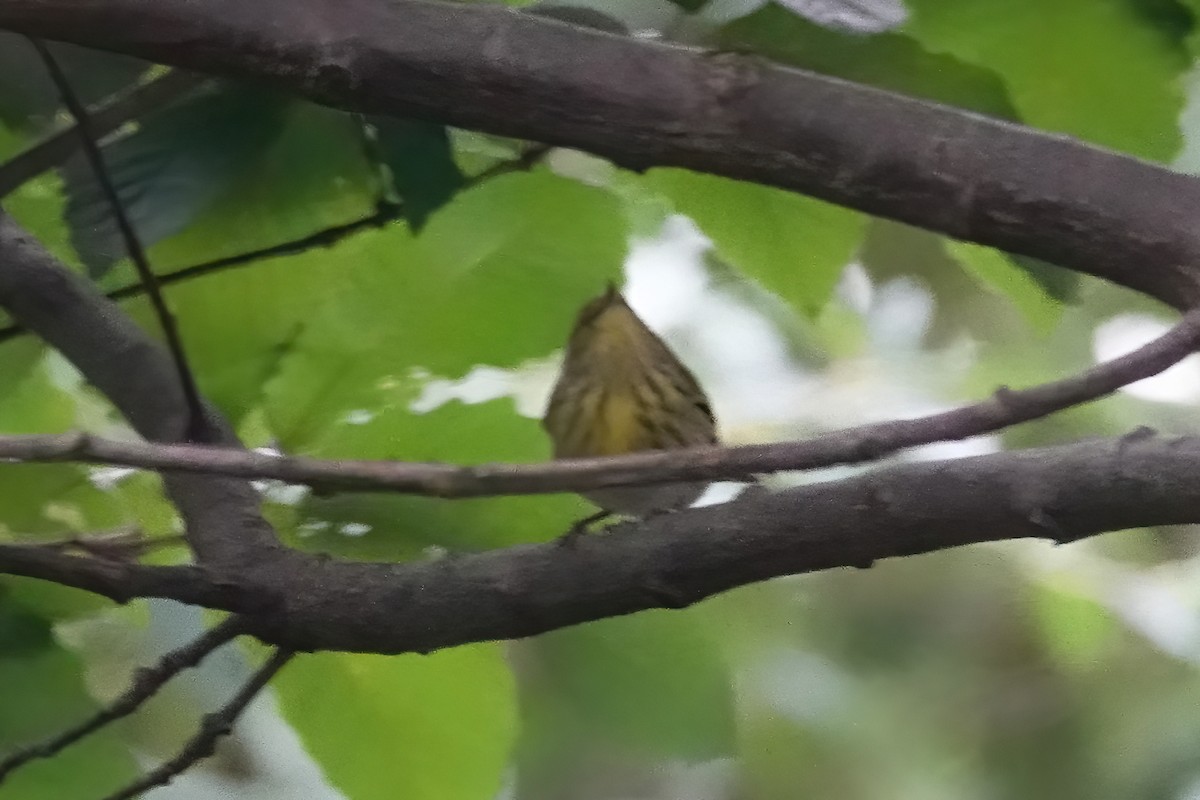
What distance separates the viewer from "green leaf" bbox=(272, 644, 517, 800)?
1.14 ft

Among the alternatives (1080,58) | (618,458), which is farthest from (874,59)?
(618,458)

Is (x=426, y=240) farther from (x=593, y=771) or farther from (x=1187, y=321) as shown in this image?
(x=593, y=771)

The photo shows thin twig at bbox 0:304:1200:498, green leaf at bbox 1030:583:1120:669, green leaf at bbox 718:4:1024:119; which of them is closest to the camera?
thin twig at bbox 0:304:1200:498

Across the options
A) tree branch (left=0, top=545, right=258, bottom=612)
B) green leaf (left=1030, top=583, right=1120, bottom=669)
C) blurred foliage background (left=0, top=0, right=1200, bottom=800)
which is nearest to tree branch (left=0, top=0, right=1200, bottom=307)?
blurred foliage background (left=0, top=0, right=1200, bottom=800)

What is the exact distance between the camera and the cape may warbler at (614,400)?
1.22 ft

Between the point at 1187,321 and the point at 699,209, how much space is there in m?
0.16

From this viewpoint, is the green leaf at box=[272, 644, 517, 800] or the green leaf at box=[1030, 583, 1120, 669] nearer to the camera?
the green leaf at box=[272, 644, 517, 800]

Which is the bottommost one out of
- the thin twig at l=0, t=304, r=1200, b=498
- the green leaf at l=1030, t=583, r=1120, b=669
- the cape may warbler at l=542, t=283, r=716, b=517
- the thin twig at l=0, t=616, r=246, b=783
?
the green leaf at l=1030, t=583, r=1120, b=669

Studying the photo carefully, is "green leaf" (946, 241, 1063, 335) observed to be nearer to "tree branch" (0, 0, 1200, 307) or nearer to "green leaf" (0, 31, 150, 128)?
"tree branch" (0, 0, 1200, 307)

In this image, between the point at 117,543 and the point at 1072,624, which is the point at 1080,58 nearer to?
the point at 117,543

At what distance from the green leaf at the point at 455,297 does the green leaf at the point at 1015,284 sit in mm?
107

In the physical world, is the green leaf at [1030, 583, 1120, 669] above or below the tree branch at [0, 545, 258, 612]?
below

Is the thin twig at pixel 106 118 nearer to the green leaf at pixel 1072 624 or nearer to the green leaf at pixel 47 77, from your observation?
the green leaf at pixel 47 77

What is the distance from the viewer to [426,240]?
363 mm
